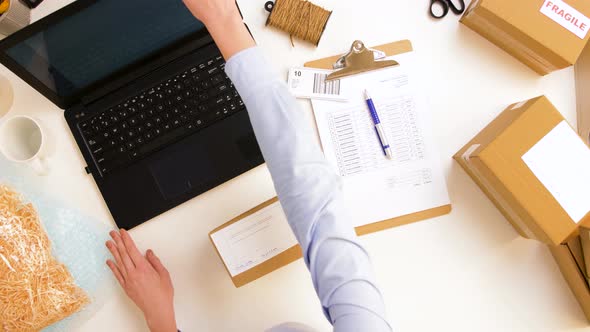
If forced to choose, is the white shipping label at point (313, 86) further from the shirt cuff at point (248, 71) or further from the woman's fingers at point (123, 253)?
the woman's fingers at point (123, 253)

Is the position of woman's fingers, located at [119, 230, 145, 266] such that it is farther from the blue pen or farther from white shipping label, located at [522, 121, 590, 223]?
white shipping label, located at [522, 121, 590, 223]

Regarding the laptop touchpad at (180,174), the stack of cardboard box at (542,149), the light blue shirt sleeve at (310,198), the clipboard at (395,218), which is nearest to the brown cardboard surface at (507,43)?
the stack of cardboard box at (542,149)

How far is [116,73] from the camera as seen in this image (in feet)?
2.22

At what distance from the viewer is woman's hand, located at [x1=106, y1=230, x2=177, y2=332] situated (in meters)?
0.66

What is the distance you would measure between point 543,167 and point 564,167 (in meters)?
0.03

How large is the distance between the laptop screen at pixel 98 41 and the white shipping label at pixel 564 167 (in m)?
0.61

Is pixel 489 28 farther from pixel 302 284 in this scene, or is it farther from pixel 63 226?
pixel 63 226

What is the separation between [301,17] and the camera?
72 centimetres

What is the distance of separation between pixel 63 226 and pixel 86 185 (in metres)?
0.08

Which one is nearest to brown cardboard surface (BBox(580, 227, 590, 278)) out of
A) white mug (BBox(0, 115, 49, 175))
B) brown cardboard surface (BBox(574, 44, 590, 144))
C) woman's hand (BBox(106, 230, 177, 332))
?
brown cardboard surface (BBox(574, 44, 590, 144))

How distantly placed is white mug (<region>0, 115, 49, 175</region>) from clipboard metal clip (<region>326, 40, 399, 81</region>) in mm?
527

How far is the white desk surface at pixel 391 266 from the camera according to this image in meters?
0.69

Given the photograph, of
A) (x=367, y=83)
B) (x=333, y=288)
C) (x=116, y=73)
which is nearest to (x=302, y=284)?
(x=333, y=288)

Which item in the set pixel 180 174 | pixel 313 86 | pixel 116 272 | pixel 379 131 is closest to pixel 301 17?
pixel 313 86
